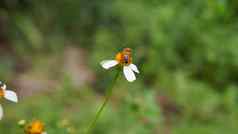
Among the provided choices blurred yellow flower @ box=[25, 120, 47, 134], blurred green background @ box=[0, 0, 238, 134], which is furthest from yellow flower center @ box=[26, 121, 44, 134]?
blurred green background @ box=[0, 0, 238, 134]

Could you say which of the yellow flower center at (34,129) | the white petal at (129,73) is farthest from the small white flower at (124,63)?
the yellow flower center at (34,129)

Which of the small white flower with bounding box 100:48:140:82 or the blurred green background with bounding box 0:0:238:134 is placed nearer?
the small white flower with bounding box 100:48:140:82

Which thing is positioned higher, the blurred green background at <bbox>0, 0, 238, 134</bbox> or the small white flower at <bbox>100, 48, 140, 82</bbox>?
Result: the blurred green background at <bbox>0, 0, 238, 134</bbox>

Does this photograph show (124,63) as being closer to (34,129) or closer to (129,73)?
(129,73)

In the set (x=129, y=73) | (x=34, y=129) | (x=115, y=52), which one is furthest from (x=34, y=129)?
(x=115, y=52)

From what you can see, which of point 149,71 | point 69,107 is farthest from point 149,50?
point 69,107

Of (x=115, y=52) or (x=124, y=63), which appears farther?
(x=115, y=52)

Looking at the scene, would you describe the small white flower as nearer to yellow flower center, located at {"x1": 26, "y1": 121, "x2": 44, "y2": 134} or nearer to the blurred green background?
yellow flower center, located at {"x1": 26, "y1": 121, "x2": 44, "y2": 134}

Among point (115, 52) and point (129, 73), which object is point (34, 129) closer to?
point (129, 73)

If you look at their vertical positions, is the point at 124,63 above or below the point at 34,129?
above

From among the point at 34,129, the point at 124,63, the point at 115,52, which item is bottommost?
the point at 34,129
